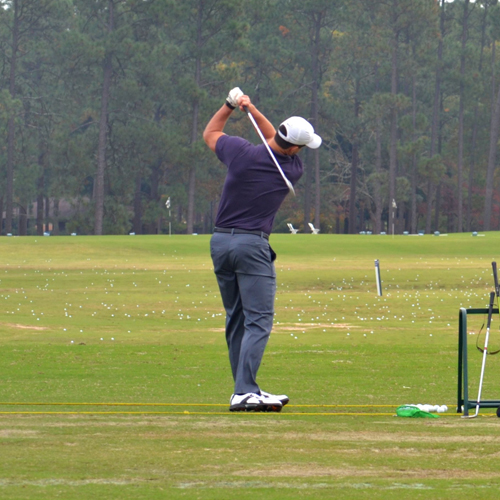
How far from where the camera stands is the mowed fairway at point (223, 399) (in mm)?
4988

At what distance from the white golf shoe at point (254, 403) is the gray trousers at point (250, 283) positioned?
146 mm

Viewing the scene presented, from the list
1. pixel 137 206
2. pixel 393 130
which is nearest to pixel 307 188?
pixel 393 130

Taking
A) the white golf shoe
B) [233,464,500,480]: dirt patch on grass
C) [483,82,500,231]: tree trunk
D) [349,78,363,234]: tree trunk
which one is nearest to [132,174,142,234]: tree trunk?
[349,78,363,234]: tree trunk

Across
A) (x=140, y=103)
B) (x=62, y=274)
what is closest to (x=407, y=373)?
(x=62, y=274)

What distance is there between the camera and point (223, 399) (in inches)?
347

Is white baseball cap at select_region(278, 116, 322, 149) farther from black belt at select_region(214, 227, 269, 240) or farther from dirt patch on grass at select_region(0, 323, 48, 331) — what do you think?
dirt patch on grass at select_region(0, 323, 48, 331)

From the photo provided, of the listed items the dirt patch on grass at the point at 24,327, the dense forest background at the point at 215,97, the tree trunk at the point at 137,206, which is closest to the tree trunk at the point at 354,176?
the dense forest background at the point at 215,97

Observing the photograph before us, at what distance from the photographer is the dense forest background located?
2921 inches

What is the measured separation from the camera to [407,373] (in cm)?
1124

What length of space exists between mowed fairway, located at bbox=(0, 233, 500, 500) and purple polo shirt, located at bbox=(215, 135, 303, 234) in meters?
1.39

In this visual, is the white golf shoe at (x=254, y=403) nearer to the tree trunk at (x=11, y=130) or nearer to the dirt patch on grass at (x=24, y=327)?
the dirt patch on grass at (x=24, y=327)

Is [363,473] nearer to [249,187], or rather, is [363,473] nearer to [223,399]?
[249,187]

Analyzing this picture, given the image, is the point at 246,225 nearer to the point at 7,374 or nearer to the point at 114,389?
the point at 114,389

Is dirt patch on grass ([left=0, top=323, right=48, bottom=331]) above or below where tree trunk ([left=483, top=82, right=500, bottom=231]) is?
below
